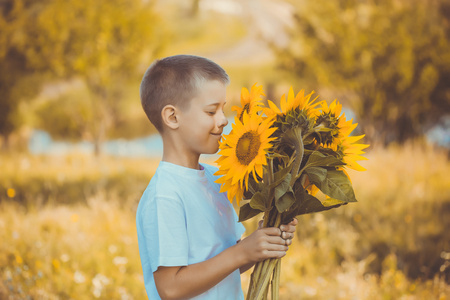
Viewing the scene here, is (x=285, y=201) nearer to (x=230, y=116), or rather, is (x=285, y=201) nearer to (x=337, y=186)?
(x=337, y=186)

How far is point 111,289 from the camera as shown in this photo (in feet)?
10.4

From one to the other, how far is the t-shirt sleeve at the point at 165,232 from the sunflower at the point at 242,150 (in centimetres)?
18

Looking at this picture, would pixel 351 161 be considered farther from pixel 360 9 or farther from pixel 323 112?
pixel 360 9

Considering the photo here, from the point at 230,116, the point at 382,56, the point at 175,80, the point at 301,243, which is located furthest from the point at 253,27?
the point at 175,80

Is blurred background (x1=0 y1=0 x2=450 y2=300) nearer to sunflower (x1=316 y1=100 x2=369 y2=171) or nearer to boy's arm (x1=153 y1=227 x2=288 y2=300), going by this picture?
boy's arm (x1=153 y1=227 x2=288 y2=300)

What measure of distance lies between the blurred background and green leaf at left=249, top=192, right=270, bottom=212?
6.75ft

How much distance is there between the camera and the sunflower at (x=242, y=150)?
1202 mm

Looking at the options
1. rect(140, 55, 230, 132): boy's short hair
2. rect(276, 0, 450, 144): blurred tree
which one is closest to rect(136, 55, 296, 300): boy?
rect(140, 55, 230, 132): boy's short hair

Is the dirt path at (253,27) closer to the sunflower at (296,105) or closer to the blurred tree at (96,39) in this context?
the blurred tree at (96,39)

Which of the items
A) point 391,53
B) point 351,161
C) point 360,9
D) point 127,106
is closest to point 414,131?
point 391,53

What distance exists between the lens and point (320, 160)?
1241mm

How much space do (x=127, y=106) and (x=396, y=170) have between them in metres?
7.33

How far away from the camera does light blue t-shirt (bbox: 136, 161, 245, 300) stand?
130cm

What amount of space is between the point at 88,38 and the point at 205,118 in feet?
21.0
